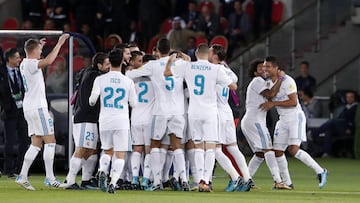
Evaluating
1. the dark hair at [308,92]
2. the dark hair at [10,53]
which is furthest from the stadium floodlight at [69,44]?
the dark hair at [308,92]

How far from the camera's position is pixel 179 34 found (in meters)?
34.9

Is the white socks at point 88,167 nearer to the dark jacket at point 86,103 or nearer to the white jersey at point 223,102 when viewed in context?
the dark jacket at point 86,103

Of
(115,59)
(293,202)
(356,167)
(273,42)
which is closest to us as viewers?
(293,202)

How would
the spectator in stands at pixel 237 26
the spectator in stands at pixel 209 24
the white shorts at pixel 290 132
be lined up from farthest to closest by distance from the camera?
the spectator in stands at pixel 237 26, the spectator in stands at pixel 209 24, the white shorts at pixel 290 132

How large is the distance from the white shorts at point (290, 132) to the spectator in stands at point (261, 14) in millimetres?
14345

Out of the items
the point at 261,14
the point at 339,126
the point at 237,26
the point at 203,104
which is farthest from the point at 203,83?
the point at 261,14

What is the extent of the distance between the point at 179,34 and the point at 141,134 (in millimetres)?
12575

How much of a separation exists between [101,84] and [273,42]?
15814 mm

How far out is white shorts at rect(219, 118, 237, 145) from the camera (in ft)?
73.3

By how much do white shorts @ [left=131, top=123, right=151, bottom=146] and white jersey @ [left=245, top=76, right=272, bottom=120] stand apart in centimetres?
193

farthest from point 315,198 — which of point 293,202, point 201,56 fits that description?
point 201,56

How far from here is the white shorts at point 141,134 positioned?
2247 centimetres

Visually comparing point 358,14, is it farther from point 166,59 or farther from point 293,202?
point 293,202

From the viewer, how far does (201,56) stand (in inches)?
866
